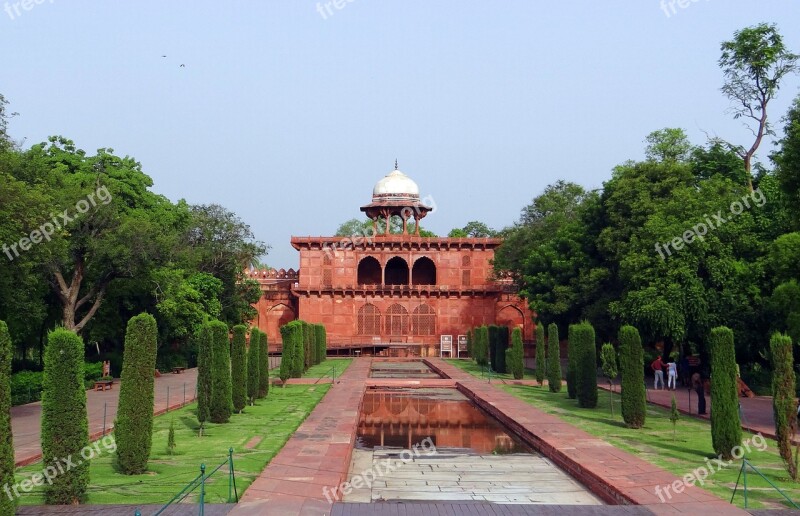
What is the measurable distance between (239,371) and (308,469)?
7.55 metres

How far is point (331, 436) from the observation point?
14391 mm

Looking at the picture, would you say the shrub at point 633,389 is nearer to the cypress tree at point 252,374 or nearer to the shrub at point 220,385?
the shrub at point 220,385

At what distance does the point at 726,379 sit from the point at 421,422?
7678 millimetres

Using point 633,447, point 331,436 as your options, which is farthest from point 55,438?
point 633,447

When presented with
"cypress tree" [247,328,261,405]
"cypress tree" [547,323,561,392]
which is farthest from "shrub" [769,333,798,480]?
"cypress tree" [247,328,261,405]

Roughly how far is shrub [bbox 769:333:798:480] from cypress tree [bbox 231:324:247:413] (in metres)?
11.4

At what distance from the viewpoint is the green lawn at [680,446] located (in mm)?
10029

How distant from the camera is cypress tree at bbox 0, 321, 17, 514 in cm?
765

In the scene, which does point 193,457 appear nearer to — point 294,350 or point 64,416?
point 64,416

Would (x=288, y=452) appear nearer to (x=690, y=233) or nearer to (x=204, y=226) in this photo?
(x=690, y=233)

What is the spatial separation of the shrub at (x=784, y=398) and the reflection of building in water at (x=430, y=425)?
4.76 meters

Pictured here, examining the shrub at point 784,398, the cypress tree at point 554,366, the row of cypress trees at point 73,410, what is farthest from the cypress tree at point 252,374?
the shrub at point 784,398

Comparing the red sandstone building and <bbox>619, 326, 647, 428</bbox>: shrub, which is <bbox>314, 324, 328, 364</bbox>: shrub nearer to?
the red sandstone building

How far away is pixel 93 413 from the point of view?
58.9 feet
